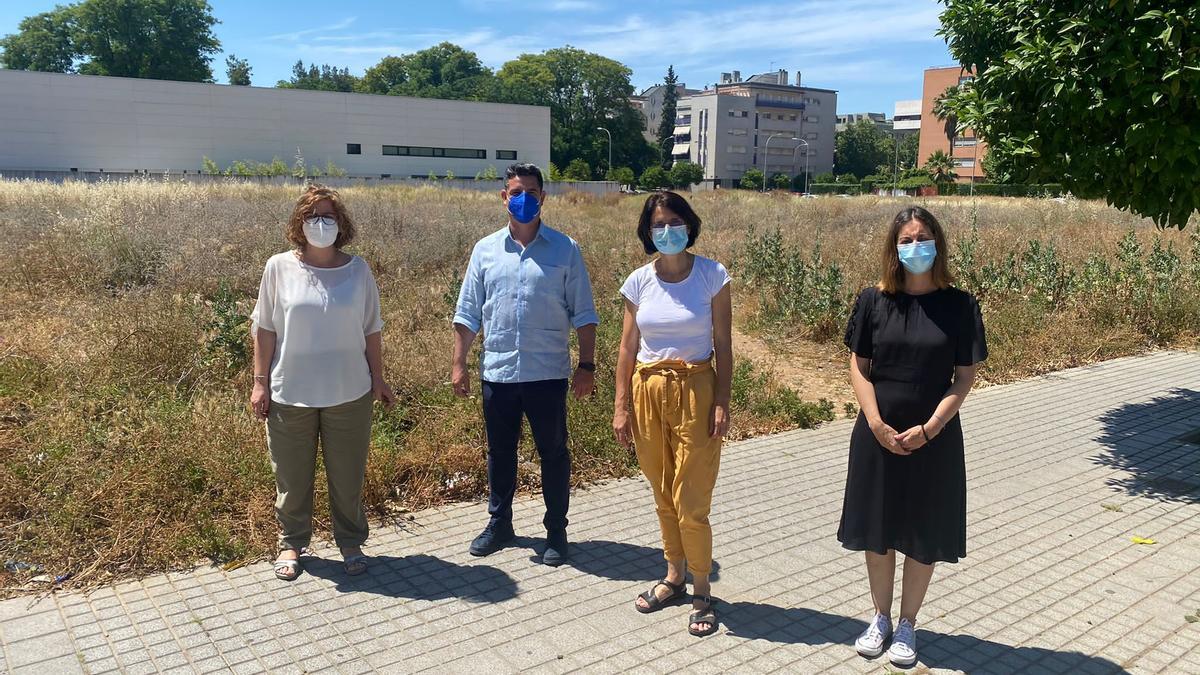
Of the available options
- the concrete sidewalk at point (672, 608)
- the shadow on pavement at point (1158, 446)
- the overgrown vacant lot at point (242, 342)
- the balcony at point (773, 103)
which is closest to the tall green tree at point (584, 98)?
the balcony at point (773, 103)

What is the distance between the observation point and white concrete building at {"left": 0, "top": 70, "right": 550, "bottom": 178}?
52250mm

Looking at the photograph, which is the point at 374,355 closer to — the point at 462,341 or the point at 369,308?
the point at 369,308

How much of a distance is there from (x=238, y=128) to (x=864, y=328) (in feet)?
204

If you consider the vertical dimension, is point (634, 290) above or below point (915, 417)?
above

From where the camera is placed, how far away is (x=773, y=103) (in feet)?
403

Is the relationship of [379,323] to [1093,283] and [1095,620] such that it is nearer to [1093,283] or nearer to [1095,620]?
[1095,620]

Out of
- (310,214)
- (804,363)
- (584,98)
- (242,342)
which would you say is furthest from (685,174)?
(310,214)

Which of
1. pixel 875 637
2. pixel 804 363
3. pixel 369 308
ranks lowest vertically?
pixel 875 637

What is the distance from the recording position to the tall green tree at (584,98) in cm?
10150

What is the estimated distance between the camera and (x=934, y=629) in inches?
150

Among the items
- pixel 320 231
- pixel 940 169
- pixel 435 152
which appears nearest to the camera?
pixel 320 231

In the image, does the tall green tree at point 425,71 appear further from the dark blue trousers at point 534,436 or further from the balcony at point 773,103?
the dark blue trousers at point 534,436

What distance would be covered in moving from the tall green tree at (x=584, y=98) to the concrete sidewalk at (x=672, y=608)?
322ft

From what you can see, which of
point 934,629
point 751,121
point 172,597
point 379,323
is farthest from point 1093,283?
point 751,121
